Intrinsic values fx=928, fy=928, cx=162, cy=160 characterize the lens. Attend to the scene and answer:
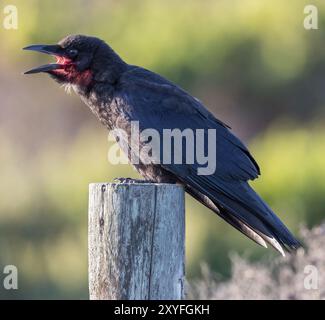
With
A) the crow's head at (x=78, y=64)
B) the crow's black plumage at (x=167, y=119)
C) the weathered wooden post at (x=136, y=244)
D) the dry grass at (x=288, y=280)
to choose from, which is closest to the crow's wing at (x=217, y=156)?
the crow's black plumage at (x=167, y=119)

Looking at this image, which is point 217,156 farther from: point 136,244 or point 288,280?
point 136,244

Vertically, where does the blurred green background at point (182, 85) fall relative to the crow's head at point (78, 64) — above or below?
above

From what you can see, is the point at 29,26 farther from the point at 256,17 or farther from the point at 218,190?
the point at 218,190

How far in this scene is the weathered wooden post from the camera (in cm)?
474

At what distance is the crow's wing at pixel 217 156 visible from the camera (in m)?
5.70

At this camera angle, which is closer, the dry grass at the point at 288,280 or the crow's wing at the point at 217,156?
the crow's wing at the point at 217,156

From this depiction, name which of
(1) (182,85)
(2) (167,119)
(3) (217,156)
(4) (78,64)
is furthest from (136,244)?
(1) (182,85)

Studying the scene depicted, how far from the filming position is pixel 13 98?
14891mm

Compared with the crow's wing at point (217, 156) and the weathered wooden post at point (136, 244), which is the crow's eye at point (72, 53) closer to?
the crow's wing at point (217, 156)

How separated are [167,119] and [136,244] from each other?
5.53 ft

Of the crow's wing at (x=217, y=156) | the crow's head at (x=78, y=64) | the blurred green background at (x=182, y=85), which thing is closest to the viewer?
the crow's wing at (x=217, y=156)

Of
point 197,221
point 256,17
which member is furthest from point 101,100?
point 256,17

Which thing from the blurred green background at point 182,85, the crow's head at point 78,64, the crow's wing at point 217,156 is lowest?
the crow's wing at point 217,156

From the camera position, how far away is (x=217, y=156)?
6.10 metres
